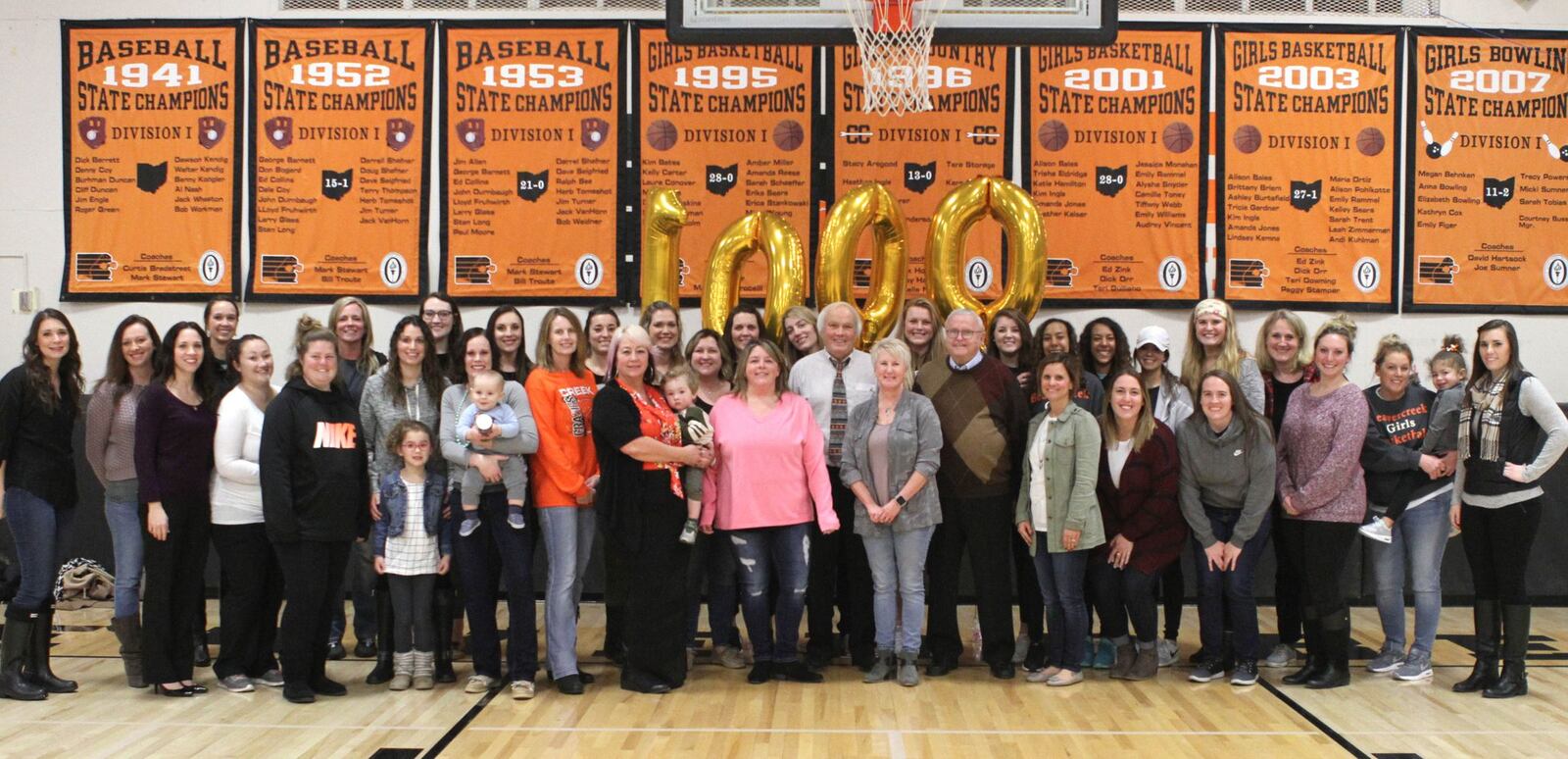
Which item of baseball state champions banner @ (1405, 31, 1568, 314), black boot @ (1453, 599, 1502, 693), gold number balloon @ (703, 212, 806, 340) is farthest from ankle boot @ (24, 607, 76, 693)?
baseball state champions banner @ (1405, 31, 1568, 314)

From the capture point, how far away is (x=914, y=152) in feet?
27.2

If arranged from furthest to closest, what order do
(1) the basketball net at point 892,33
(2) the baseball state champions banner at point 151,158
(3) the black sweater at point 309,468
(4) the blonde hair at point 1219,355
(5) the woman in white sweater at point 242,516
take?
1. (2) the baseball state champions banner at point 151,158
2. (1) the basketball net at point 892,33
3. (4) the blonde hair at point 1219,355
4. (5) the woman in white sweater at point 242,516
5. (3) the black sweater at point 309,468

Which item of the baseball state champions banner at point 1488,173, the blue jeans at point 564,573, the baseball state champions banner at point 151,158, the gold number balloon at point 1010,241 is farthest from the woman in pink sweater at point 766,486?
the baseball state champions banner at point 1488,173

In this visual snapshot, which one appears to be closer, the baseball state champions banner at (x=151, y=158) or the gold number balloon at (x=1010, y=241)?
the gold number balloon at (x=1010, y=241)

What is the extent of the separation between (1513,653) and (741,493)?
347 centimetres

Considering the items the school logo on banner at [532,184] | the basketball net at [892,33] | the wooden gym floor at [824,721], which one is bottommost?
the wooden gym floor at [824,721]

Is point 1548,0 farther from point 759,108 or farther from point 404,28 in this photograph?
point 404,28

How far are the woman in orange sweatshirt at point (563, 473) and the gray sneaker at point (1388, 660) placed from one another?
3.72 metres

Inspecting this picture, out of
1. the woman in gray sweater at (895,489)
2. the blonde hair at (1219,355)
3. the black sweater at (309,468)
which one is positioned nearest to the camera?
the black sweater at (309,468)

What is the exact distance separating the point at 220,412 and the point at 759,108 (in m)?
4.04

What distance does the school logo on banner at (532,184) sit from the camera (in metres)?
8.34

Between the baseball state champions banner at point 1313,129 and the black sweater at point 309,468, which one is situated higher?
the baseball state champions banner at point 1313,129

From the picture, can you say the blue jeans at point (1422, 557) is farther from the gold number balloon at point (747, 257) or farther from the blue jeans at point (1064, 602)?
the gold number balloon at point (747, 257)

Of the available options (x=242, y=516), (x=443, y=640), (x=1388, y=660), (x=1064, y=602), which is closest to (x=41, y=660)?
(x=242, y=516)
